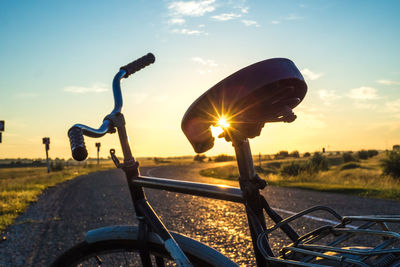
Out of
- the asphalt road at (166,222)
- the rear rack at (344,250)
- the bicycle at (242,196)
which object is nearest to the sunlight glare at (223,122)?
the bicycle at (242,196)

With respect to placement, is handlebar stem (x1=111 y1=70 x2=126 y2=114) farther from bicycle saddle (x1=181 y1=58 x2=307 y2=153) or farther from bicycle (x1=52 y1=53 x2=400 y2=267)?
bicycle saddle (x1=181 y1=58 x2=307 y2=153)

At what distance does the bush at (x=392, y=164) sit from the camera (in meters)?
18.0

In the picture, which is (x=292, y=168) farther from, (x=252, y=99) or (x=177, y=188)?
(x=252, y=99)

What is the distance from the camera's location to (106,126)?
1.52m

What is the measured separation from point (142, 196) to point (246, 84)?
897 millimetres

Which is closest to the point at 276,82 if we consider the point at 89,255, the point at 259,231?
the point at 259,231

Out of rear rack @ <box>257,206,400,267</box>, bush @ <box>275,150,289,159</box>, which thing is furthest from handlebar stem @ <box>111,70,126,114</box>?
bush @ <box>275,150,289,159</box>

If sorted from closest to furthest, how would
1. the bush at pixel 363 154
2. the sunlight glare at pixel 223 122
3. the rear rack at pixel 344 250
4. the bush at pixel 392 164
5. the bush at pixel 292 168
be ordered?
the rear rack at pixel 344 250 < the sunlight glare at pixel 223 122 < the bush at pixel 392 164 < the bush at pixel 292 168 < the bush at pixel 363 154

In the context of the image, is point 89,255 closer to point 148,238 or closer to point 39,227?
point 148,238

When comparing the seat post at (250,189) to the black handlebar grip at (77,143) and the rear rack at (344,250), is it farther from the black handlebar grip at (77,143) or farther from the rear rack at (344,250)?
the black handlebar grip at (77,143)

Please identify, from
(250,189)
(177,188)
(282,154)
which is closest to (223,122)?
(250,189)

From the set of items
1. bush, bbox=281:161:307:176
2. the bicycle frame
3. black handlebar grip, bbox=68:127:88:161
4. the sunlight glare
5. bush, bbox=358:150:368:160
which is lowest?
bush, bbox=358:150:368:160

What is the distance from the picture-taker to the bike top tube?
133cm

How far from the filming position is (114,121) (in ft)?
5.32
